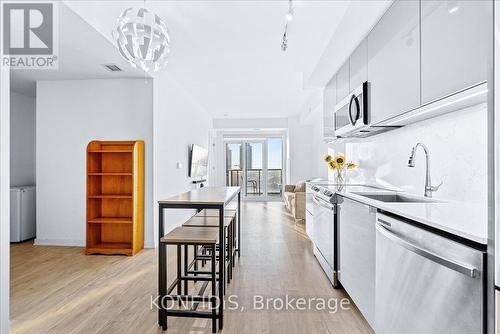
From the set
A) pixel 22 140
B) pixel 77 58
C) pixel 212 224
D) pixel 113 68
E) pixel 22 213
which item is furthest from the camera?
pixel 22 140

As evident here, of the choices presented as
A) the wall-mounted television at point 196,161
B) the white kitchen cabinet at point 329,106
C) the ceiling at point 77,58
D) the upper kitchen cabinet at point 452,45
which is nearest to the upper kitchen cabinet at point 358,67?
the white kitchen cabinet at point 329,106

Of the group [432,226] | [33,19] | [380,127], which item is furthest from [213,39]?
[432,226]

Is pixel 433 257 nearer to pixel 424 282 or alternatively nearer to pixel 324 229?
pixel 424 282

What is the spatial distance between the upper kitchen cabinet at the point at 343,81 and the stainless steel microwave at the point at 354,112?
15 centimetres

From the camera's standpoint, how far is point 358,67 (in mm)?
2883

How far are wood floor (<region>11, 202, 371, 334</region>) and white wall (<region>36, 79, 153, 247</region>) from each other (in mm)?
383

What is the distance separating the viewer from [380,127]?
2.65 m

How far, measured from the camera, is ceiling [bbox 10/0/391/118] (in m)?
2.63

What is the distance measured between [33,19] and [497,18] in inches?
126

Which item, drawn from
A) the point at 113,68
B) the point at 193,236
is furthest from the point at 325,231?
the point at 113,68

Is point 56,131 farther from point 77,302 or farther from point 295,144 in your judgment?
point 295,144

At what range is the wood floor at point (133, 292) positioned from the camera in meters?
2.09

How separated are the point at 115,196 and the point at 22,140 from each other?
274 cm

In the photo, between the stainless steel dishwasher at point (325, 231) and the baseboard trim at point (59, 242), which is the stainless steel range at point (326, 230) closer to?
the stainless steel dishwasher at point (325, 231)
